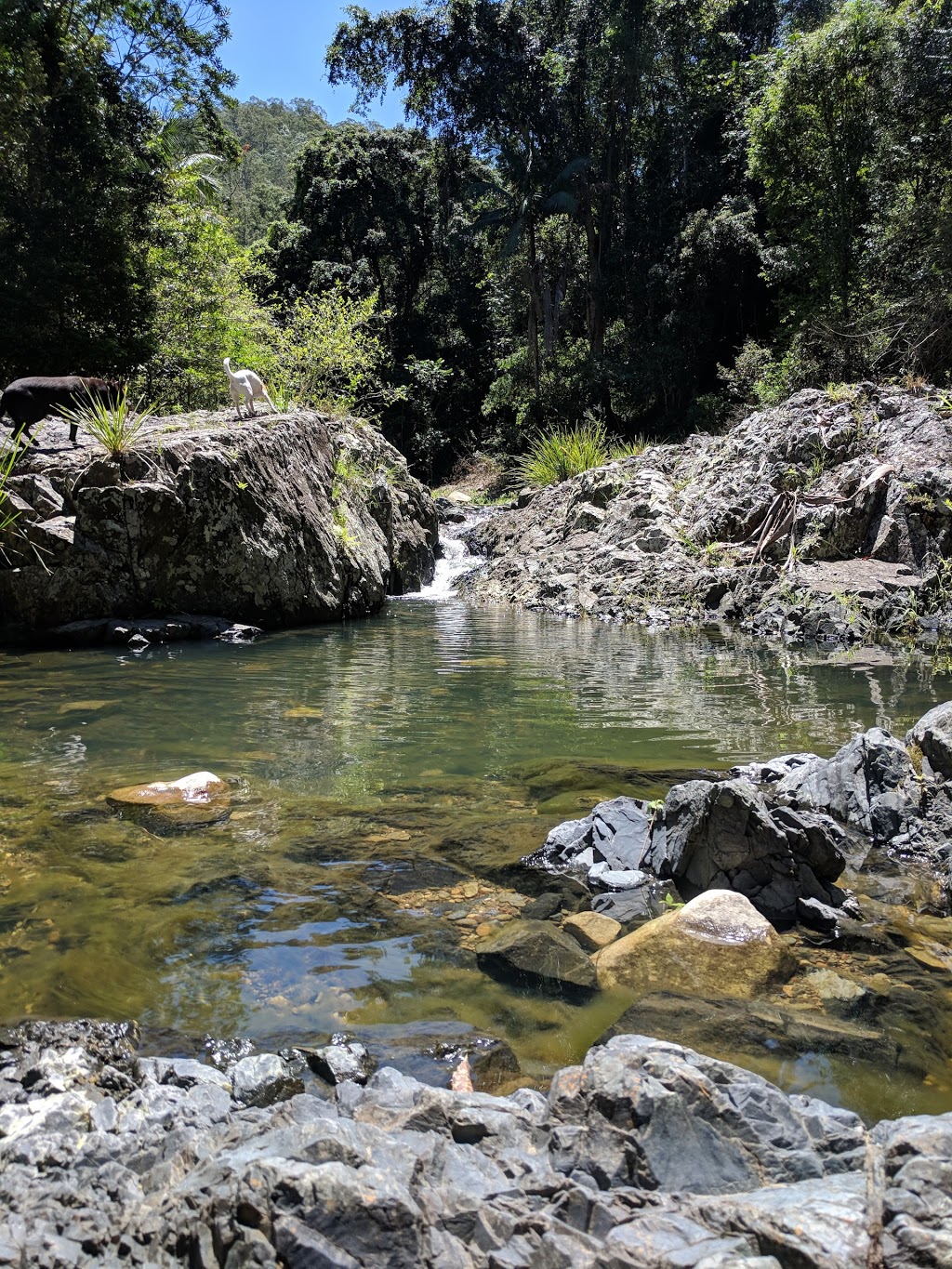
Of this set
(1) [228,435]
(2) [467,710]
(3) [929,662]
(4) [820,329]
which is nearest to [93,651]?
(1) [228,435]

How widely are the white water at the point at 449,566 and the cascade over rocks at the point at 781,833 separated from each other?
1294 cm

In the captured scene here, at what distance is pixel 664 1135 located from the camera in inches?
65.6

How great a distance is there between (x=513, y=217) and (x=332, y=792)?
989 inches

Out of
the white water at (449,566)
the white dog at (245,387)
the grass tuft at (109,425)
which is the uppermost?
the white dog at (245,387)

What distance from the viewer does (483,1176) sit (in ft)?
5.22

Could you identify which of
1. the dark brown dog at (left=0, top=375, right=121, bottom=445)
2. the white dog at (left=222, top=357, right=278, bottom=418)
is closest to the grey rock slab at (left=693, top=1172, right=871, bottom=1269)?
the dark brown dog at (left=0, top=375, right=121, bottom=445)

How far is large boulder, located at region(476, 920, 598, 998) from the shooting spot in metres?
2.72

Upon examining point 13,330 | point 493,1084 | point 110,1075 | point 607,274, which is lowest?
point 493,1084

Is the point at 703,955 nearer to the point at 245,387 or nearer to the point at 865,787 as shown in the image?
the point at 865,787

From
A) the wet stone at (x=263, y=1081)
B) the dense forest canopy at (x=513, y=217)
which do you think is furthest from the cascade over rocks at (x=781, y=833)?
the dense forest canopy at (x=513, y=217)

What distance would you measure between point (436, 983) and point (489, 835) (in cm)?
128

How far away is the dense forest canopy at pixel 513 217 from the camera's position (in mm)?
14703

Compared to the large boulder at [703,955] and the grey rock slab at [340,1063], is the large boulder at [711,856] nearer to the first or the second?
the large boulder at [703,955]

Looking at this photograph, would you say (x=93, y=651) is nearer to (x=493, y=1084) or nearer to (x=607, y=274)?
(x=493, y=1084)
